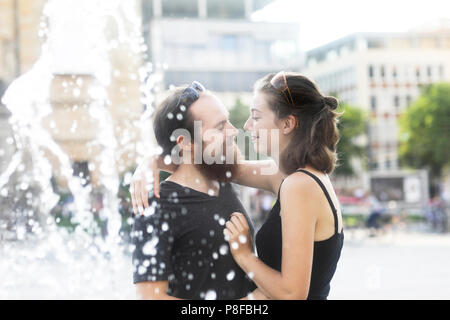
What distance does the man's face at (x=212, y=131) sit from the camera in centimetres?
213

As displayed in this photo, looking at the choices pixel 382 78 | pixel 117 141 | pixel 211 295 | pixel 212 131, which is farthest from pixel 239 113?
pixel 382 78

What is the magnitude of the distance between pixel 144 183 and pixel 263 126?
42cm

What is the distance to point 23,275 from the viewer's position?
9.02 m

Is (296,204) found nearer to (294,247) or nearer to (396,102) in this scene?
(294,247)

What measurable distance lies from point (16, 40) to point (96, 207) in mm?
9831

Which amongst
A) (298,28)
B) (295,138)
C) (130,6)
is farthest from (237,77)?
(295,138)

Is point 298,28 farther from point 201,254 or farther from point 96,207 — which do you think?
point 201,254

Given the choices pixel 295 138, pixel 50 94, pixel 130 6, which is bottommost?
pixel 295 138

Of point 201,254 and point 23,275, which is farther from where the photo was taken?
point 23,275

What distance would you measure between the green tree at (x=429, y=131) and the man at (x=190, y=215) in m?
40.6

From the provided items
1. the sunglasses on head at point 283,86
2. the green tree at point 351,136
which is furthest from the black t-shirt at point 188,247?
the green tree at point 351,136

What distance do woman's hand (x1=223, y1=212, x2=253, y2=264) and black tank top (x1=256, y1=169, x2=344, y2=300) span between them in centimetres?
4

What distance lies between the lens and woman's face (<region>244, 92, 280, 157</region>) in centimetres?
213

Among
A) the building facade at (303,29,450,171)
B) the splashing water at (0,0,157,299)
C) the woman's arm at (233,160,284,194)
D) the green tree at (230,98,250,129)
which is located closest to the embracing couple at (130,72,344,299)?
the woman's arm at (233,160,284,194)
